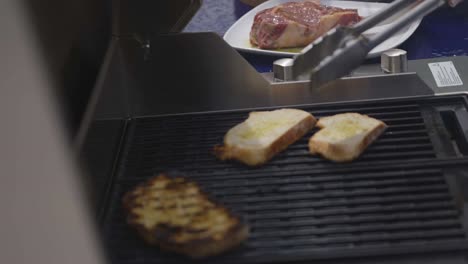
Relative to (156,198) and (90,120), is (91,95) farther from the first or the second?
(156,198)

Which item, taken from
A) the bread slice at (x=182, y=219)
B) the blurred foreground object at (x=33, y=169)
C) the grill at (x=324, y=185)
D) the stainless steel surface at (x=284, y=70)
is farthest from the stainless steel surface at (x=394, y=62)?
the blurred foreground object at (x=33, y=169)

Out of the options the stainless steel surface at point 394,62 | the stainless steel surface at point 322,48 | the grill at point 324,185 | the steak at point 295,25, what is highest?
the stainless steel surface at point 322,48

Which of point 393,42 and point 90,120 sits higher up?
point 90,120

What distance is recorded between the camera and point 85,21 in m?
1.35

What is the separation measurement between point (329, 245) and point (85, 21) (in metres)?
0.69

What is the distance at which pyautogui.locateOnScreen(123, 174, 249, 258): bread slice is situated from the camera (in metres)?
0.97

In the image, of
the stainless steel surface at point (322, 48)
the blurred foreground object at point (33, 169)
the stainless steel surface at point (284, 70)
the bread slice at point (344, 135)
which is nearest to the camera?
the blurred foreground object at point (33, 169)

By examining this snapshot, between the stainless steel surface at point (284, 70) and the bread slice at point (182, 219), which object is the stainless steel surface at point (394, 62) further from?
the bread slice at point (182, 219)

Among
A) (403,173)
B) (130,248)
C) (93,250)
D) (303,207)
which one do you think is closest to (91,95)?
(130,248)

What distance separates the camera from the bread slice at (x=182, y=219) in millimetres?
975

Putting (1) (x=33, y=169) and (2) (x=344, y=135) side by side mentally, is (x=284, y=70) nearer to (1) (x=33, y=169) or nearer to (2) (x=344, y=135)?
(2) (x=344, y=135)

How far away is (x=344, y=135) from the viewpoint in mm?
1266

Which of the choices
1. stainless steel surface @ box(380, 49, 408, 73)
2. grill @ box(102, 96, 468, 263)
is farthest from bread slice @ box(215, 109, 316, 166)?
stainless steel surface @ box(380, 49, 408, 73)

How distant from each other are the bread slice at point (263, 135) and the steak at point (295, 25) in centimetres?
52
